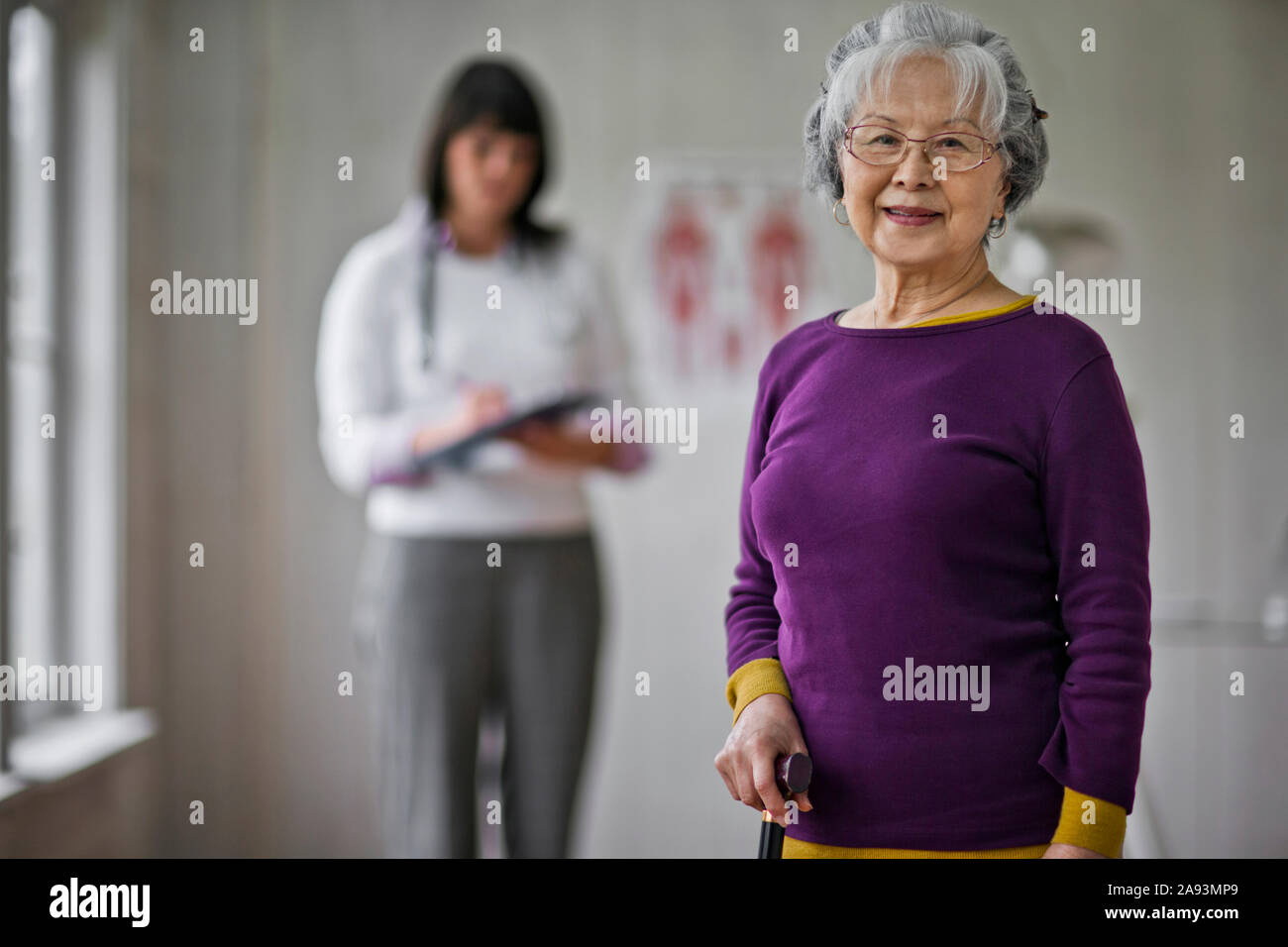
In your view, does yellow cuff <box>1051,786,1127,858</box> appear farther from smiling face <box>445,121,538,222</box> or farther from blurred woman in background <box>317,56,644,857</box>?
smiling face <box>445,121,538,222</box>

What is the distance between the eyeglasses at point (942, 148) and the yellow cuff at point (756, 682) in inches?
15.7

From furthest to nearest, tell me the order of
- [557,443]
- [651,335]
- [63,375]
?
[651,335], [63,375], [557,443]

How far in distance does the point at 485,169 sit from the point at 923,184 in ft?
4.14

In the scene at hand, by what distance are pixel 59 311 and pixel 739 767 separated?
1764 mm

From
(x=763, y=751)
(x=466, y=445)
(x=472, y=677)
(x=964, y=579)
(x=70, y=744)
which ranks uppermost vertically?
(x=466, y=445)

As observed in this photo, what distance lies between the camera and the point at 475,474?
1.78 metres

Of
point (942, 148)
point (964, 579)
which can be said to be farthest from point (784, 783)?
point (942, 148)

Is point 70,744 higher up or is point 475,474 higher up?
point 475,474

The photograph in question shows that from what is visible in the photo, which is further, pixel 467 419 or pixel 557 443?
pixel 557 443

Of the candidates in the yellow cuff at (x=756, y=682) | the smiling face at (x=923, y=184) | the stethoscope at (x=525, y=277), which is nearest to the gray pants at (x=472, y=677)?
the stethoscope at (x=525, y=277)

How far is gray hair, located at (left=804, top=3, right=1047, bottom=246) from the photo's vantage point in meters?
0.80

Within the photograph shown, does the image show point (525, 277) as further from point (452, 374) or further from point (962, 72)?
point (962, 72)

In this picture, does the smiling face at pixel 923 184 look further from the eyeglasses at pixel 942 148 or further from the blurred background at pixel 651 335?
the blurred background at pixel 651 335

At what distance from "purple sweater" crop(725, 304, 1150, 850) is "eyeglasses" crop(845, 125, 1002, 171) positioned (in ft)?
0.42
